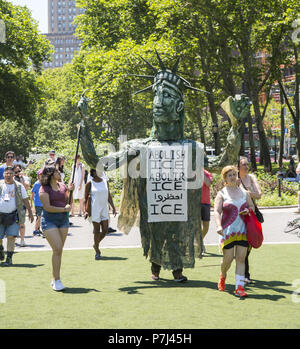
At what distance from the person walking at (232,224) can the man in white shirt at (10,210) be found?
148 inches

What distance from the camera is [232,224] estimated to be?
643 centimetres

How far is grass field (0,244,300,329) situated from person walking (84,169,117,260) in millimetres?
429

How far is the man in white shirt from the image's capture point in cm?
880

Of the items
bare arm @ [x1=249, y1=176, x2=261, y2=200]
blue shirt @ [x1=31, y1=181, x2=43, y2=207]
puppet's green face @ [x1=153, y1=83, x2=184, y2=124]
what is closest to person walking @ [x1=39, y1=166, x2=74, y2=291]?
puppet's green face @ [x1=153, y1=83, x2=184, y2=124]

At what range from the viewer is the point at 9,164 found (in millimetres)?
10742

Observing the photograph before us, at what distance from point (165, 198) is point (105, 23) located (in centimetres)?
2998

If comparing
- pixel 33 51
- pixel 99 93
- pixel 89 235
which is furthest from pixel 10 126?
pixel 89 235

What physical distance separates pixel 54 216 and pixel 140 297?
57.0 inches

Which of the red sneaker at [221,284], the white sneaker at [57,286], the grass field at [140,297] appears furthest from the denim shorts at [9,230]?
the red sneaker at [221,284]

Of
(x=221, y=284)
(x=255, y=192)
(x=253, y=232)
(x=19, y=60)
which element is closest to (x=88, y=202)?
(x=255, y=192)

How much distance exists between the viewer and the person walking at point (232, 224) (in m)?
6.39

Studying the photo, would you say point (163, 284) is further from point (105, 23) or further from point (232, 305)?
point (105, 23)

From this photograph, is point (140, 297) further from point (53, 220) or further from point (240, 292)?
point (53, 220)

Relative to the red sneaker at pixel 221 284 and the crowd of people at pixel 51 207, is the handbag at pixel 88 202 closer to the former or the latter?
the crowd of people at pixel 51 207
